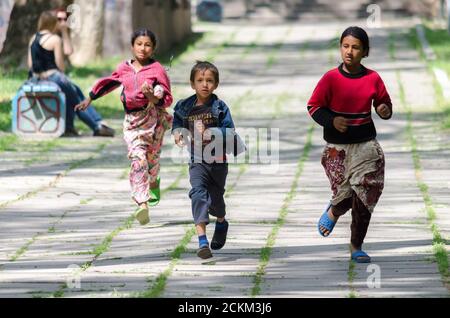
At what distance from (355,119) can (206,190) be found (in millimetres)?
1136

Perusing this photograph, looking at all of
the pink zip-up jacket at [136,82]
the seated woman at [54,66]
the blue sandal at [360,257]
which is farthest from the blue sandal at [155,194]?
the seated woman at [54,66]

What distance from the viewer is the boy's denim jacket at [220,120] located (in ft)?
30.8

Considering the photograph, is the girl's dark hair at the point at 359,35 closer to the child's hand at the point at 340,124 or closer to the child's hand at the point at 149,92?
the child's hand at the point at 340,124

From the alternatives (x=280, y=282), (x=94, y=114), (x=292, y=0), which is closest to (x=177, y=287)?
(x=280, y=282)

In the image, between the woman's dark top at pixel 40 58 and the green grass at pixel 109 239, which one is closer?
the green grass at pixel 109 239

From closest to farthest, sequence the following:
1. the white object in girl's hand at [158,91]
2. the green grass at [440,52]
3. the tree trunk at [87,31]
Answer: the white object in girl's hand at [158,91] < the green grass at [440,52] < the tree trunk at [87,31]

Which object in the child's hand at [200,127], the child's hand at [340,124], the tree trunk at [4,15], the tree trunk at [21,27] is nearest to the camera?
the child's hand at [340,124]

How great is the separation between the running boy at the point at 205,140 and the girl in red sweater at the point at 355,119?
70 cm

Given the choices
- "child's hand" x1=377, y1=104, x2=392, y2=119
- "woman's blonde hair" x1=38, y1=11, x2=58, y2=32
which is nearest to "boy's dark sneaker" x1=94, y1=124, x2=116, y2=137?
"woman's blonde hair" x1=38, y1=11, x2=58, y2=32

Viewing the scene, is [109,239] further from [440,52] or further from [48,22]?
[440,52]

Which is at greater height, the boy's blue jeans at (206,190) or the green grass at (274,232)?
the boy's blue jeans at (206,190)

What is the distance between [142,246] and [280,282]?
1.75 m

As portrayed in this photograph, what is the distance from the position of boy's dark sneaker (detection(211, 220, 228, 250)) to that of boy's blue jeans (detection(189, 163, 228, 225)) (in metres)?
0.09

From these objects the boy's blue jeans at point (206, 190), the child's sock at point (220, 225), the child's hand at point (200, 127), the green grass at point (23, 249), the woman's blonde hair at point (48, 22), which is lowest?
the green grass at point (23, 249)
